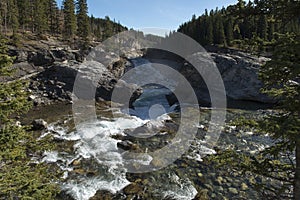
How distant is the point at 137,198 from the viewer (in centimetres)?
1033

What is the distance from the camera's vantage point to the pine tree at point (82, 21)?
50312 mm

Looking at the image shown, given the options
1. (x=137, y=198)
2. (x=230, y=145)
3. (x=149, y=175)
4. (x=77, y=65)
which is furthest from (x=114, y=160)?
(x=77, y=65)

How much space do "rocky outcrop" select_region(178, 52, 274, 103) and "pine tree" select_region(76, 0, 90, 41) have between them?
87.3 ft

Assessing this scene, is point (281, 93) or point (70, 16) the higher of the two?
point (70, 16)

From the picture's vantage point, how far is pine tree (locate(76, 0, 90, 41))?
50.3 meters

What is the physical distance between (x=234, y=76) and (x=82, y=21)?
3724 centimetres

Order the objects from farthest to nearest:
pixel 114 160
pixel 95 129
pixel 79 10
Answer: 1. pixel 79 10
2. pixel 95 129
3. pixel 114 160

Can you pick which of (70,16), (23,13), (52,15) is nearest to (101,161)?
(70,16)

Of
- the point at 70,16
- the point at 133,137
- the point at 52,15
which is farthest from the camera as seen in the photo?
the point at 52,15

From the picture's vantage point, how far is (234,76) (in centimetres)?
3234

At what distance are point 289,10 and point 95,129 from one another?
16677mm

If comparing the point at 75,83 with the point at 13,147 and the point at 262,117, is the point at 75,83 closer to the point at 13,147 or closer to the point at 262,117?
the point at 13,147

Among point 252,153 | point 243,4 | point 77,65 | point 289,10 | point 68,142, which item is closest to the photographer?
point 289,10

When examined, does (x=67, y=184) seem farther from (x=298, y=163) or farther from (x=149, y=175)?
(x=298, y=163)
